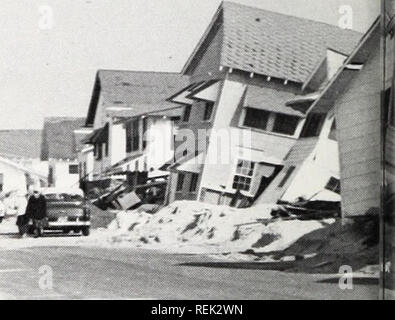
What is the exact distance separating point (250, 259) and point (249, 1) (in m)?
1.60

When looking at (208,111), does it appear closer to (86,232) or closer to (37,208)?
(86,232)

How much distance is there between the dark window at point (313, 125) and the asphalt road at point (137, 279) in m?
0.88

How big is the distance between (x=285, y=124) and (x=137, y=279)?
134 centimetres

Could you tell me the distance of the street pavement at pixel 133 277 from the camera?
554 cm

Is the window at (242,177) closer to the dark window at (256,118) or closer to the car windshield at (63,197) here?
the dark window at (256,118)

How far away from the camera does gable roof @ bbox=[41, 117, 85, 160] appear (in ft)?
19.1

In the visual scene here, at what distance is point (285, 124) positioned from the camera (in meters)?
5.91

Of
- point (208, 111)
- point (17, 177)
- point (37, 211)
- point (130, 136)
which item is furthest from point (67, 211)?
point (208, 111)

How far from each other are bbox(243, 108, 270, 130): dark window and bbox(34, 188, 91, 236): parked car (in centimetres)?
113

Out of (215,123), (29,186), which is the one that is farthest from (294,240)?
(29,186)

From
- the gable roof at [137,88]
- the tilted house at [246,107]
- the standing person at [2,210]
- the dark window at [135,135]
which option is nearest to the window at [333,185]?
the tilted house at [246,107]

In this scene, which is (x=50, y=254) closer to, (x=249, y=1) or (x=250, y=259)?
(x=250, y=259)

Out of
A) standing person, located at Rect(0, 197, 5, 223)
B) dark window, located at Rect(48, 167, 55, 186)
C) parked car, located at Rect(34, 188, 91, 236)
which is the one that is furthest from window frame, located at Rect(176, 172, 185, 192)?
standing person, located at Rect(0, 197, 5, 223)

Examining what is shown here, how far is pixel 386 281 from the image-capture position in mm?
5637
